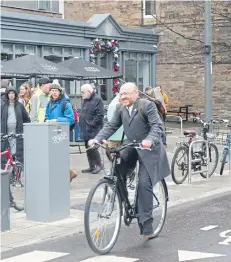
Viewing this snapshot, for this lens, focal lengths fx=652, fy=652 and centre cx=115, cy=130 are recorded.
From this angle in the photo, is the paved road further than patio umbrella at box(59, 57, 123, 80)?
No

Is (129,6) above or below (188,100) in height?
above

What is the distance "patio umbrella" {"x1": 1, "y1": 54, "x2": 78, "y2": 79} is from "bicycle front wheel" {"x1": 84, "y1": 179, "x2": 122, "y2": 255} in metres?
8.68

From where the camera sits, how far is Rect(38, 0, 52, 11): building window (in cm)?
2475

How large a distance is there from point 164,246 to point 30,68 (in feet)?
29.8

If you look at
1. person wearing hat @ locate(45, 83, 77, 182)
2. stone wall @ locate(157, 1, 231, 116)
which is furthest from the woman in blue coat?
stone wall @ locate(157, 1, 231, 116)

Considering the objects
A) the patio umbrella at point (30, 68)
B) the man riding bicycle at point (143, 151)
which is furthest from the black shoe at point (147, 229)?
the patio umbrella at point (30, 68)

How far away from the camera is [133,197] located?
759 cm

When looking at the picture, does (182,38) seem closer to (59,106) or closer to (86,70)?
(86,70)

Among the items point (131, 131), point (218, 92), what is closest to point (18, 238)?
point (131, 131)

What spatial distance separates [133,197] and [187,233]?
38.4 inches

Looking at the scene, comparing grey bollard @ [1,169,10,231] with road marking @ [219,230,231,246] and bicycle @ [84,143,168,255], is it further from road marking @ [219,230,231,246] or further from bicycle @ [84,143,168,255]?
road marking @ [219,230,231,246]

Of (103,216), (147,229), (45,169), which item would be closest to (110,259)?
(103,216)

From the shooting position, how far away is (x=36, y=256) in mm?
6988

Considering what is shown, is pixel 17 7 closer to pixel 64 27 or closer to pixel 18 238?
pixel 64 27
